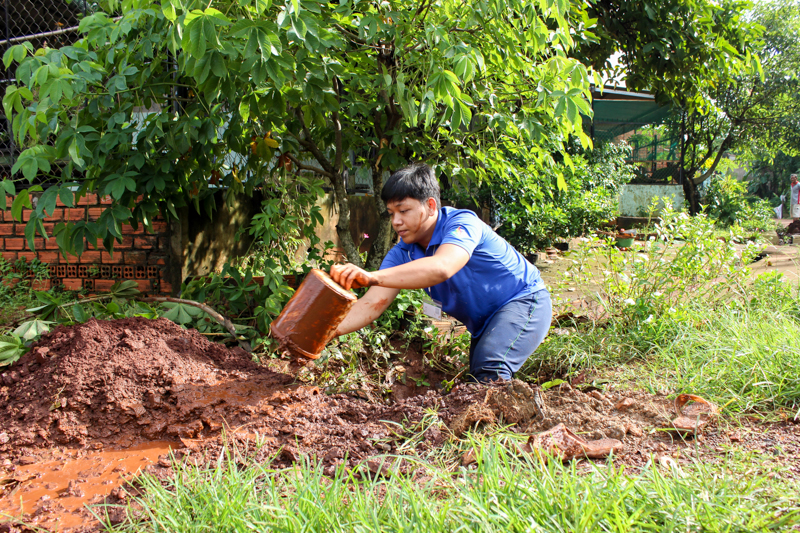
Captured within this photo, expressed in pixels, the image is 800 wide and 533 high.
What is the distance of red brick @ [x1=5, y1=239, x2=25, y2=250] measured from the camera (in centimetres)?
457

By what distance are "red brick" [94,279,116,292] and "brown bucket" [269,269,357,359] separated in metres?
2.79

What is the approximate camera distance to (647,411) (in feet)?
6.89

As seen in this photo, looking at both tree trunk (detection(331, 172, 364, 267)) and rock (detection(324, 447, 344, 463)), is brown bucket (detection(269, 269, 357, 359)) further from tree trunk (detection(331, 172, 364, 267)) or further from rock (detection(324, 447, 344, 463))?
tree trunk (detection(331, 172, 364, 267))

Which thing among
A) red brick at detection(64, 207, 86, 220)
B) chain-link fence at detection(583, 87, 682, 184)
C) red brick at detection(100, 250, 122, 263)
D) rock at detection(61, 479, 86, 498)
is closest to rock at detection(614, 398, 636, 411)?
rock at detection(61, 479, 86, 498)

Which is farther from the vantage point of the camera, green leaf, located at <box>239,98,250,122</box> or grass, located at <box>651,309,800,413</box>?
green leaf, located at <box>239,98,250,122</box>

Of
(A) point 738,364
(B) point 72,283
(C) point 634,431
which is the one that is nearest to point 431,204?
(C) point 634,431

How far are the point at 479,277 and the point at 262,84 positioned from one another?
146 centimetres

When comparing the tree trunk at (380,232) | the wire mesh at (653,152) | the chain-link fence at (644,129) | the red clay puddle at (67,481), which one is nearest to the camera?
the red clay puddle at (67,481)

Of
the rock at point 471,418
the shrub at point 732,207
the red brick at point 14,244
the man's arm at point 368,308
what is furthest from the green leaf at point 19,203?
the shrub at point 732,207

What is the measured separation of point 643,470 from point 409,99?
187 centimetres

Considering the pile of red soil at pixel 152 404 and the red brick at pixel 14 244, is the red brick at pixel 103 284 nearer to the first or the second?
the red brick at pixel 14 244

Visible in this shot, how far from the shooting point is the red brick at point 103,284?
427cm

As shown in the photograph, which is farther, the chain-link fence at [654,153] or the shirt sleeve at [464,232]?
the chain-link fence at [654,153]

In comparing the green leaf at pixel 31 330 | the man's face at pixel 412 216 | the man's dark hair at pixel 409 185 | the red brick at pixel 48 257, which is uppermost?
the man's dark hair at pixel 409 185
